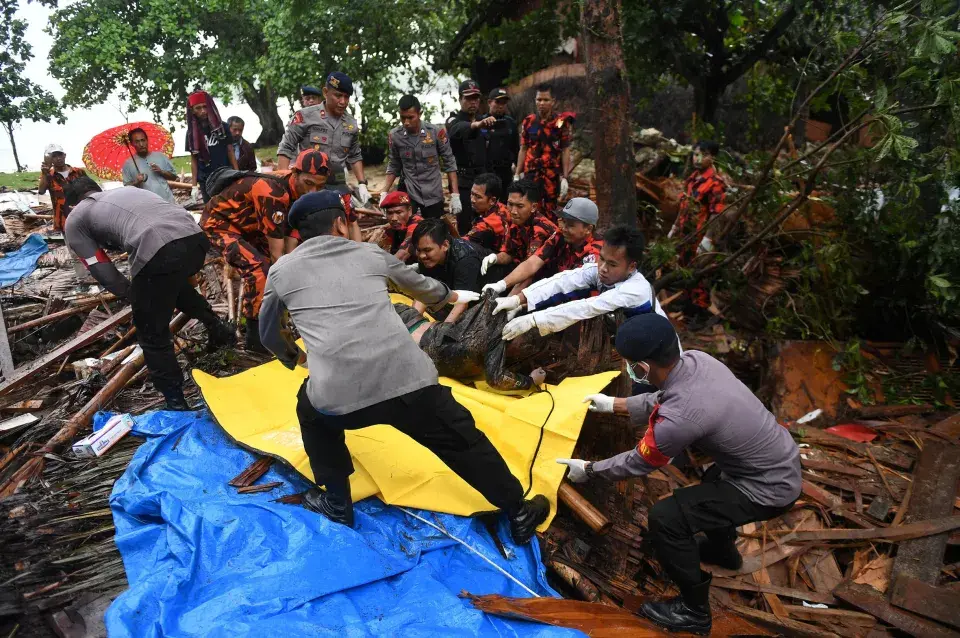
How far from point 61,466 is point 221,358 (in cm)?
137

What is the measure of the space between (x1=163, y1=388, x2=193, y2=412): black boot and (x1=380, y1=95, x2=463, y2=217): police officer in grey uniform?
9.40ft

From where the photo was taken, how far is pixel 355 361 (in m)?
2.51

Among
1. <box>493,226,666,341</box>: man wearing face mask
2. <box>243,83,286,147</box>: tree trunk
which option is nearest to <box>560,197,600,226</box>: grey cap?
<box>493,226,666,341</box>: man wearing face mask

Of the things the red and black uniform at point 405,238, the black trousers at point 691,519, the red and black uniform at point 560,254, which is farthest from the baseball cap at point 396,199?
the black trousers at point 691,519

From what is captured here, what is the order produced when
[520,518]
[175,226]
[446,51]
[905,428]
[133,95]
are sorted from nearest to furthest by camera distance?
[520,518] → [175,226] → [905,428] → [446,51] → [133,95]

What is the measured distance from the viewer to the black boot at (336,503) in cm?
297

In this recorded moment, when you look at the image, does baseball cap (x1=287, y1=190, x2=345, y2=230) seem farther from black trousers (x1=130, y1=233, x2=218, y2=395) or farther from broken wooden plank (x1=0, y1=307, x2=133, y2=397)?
broken wooden plank (x1=0, y1=307, x2=133, y2=397)

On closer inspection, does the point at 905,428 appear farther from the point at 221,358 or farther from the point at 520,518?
the point at 221,358

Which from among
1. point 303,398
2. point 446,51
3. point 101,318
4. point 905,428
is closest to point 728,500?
point 303,398

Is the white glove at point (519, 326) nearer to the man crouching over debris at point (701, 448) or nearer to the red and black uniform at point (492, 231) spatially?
the man crouching over debris at point (701, 448)

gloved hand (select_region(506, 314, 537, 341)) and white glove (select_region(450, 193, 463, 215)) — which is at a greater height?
white glove (select_region(450, 193, 463, 215))

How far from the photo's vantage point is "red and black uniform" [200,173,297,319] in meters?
4.46

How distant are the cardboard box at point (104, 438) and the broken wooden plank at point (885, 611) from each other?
4.14m

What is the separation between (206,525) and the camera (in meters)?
2.98
